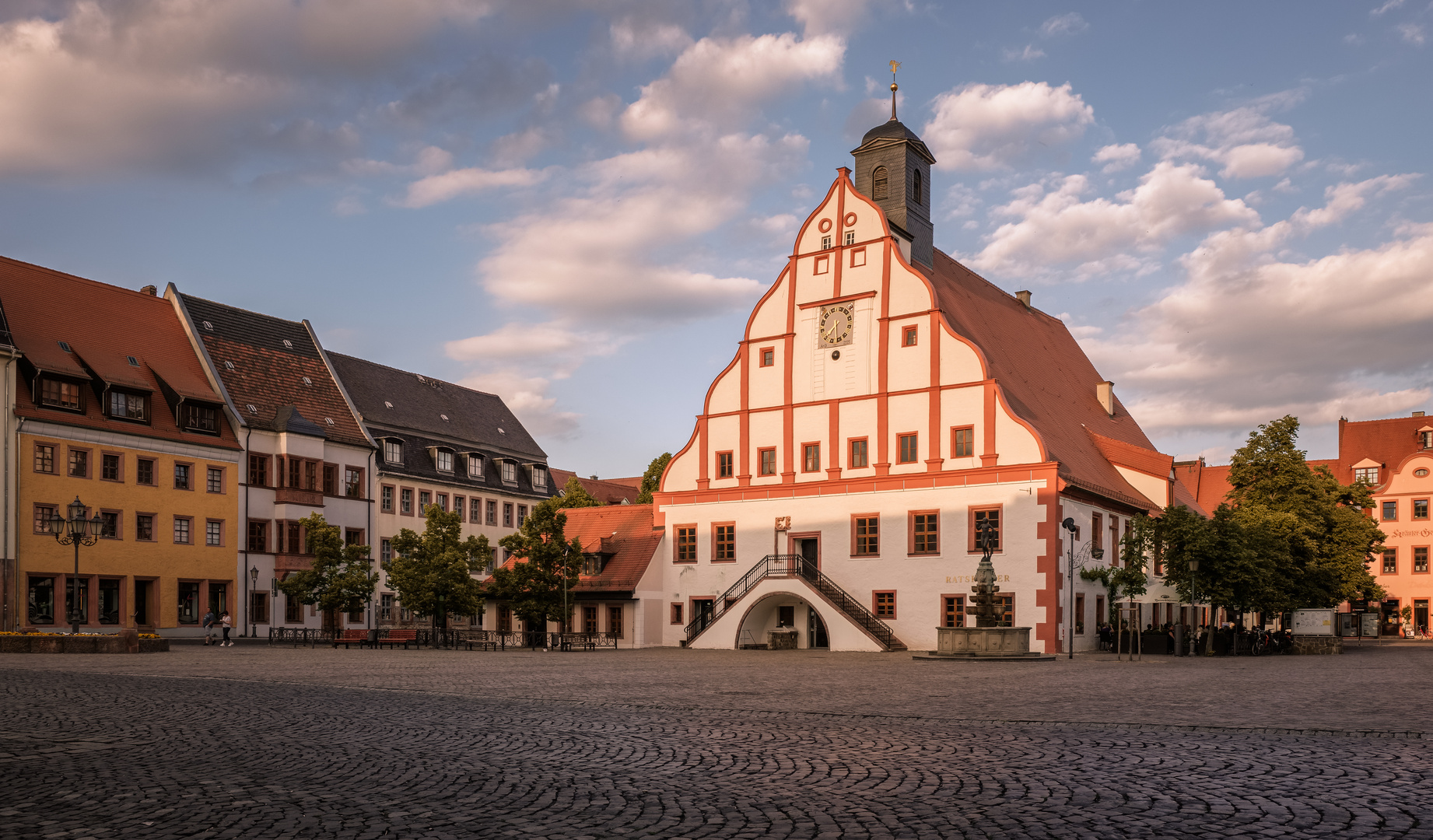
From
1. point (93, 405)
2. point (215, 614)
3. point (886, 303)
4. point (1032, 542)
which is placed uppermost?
point (886, 303)

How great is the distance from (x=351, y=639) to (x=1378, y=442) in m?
66.9

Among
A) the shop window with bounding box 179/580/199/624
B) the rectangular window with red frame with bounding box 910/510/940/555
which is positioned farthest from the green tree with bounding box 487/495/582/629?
the shop window with bounding box 179/580/199/624

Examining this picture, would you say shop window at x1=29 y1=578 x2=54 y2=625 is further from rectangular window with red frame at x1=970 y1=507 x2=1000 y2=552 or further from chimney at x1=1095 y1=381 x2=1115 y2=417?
chimney at x1=1095 y1=381 x2=1115 y2=417

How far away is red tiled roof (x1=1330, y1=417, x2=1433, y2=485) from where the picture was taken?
7875 centimetres

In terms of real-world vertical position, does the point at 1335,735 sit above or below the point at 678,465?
below

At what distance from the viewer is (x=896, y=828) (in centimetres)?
772

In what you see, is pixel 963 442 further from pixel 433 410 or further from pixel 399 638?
pixel 433 410

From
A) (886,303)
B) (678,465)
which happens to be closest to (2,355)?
(678,465)

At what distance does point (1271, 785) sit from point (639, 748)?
555 centimetres

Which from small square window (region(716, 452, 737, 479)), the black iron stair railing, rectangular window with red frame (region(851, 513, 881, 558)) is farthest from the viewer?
small square window (region(716, 452, 737, 479))

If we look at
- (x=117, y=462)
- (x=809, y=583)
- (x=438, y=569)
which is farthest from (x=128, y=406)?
(x=809, y=583)

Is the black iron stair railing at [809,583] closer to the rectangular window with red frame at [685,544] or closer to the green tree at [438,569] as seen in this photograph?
the rectangular window with red frame at [685,544]

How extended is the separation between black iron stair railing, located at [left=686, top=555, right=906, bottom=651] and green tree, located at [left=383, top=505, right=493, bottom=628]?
28.2ft

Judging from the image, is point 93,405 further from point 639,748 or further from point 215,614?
point 639,748
